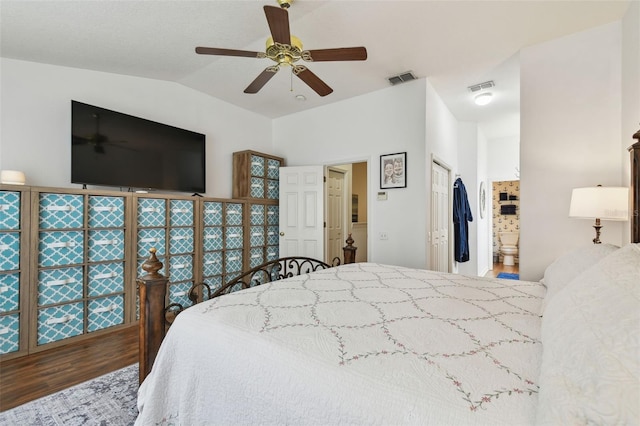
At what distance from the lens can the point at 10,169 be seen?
104 inches

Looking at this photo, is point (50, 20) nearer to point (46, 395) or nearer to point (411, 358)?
point (46, 395)

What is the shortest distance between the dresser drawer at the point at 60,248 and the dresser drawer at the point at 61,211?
7 cm

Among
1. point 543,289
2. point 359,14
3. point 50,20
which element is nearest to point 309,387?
point 543,289

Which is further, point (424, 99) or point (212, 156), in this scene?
point (212, 156)

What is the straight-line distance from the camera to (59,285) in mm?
2635

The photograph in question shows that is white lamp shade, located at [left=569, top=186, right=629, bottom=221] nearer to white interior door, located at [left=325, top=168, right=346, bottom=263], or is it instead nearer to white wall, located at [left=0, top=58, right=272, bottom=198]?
→ white interior door, located at [left=325, top=168, right=346, bottom=263]

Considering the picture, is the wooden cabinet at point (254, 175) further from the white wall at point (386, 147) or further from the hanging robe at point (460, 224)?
the hanging robe at point (460, 224)

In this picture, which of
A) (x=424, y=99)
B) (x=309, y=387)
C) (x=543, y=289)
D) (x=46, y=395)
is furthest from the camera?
(x=424, y=99)

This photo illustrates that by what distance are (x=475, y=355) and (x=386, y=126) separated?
3331mm

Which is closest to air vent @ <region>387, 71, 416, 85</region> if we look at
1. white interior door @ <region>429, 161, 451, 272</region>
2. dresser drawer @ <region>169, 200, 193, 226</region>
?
white interior door @ <region>429, 161, 451, 272</region>

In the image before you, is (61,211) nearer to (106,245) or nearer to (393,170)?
(106,245)

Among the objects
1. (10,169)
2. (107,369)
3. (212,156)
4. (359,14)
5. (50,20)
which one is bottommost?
(107,369)

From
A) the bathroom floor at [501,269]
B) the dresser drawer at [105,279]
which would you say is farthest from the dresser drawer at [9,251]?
the bathroom floor at [501,269]

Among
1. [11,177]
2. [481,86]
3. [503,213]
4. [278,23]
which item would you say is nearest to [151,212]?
[11,177]
